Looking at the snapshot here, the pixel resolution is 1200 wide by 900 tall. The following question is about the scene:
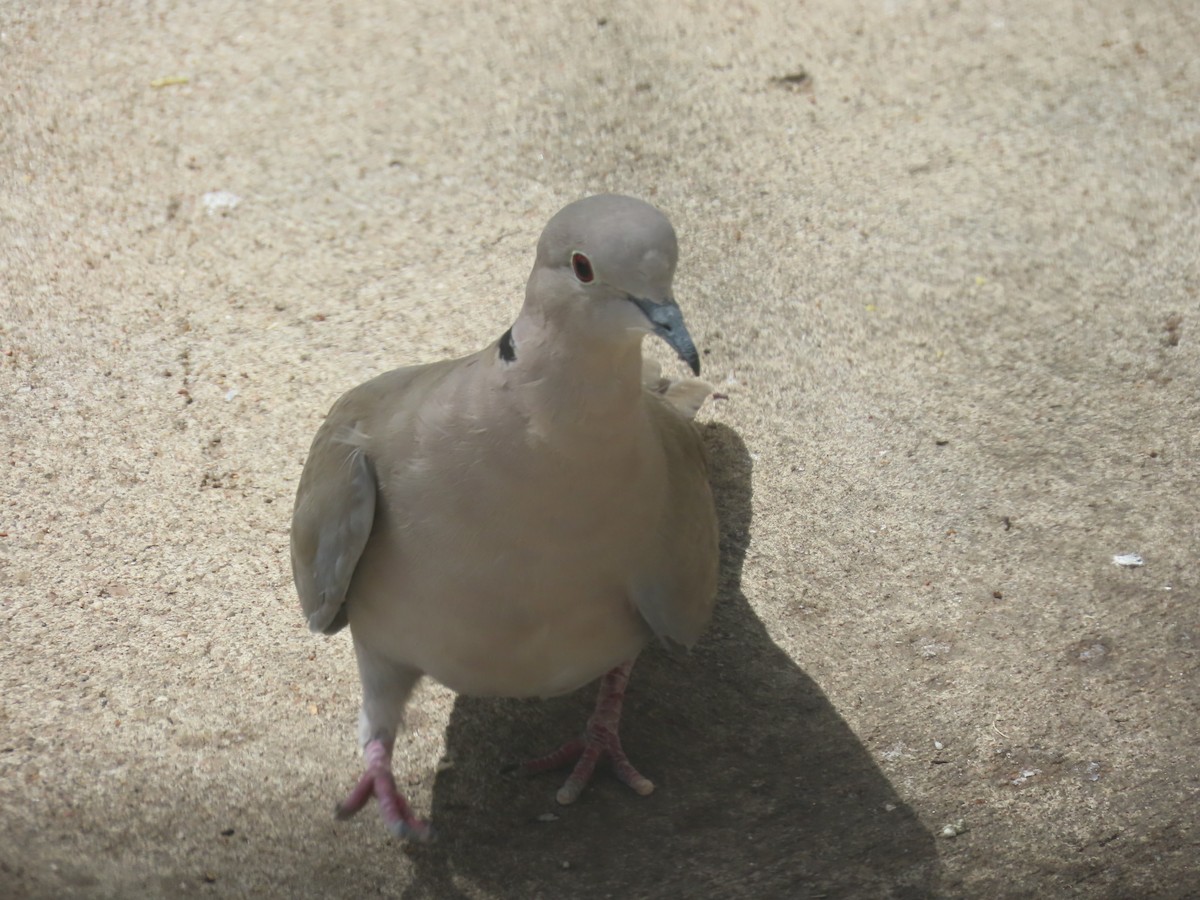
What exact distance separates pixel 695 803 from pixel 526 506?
962 mm

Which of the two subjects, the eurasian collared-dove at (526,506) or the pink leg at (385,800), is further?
the pink leg at (385,800)

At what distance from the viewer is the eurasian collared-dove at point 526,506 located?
94.3 inches

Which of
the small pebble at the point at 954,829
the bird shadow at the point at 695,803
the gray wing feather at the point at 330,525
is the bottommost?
the bird shadow at the point at 695,803

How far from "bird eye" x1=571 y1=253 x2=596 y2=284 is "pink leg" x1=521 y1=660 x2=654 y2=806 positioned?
1.15 metres

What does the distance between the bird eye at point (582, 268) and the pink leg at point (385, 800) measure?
3.99 ft

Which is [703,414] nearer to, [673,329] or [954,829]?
[954,829]

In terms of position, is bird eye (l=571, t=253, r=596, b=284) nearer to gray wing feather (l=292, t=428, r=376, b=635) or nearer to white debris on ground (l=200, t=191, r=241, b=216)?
gray wing feather (l=292, t=428, r=376, b=635)

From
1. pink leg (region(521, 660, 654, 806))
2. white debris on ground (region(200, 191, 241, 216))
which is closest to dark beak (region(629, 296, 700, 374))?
pink leg (region(521, 660, 654, 806))

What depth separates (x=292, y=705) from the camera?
3270mm

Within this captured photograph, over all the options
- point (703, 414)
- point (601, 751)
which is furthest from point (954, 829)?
point (703, 414)

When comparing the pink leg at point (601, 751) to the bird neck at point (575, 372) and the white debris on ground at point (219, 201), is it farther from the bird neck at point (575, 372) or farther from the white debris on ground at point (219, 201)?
the white debris on ground at point (219, 201)

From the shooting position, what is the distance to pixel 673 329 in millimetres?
2264

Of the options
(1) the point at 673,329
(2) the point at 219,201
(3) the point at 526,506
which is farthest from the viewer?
→ (2) the point at 219,201

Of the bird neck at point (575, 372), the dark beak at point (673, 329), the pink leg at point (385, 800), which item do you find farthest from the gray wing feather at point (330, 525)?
the dark beak at point (673, 329)
